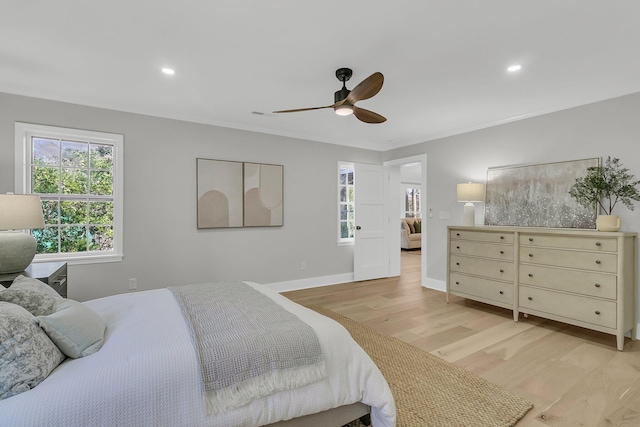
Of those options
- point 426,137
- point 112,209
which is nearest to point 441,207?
point 426,137

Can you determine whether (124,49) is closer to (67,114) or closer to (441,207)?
(67,114)

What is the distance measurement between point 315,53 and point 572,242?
300cm

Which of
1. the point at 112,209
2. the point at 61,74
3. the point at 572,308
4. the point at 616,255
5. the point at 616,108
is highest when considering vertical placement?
the point at 61,74

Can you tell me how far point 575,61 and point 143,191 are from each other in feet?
14.6

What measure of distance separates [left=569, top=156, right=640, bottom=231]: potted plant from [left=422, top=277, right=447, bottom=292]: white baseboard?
81.4 inches

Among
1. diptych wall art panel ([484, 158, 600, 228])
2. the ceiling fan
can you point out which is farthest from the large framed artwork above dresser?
the ceiling fan

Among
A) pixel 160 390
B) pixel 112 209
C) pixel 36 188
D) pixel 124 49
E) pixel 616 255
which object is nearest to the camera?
pixel 160 390

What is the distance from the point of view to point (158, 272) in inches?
153

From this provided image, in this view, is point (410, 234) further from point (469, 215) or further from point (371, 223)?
point (469, 215)

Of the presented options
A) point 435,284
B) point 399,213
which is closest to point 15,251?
point 435,284

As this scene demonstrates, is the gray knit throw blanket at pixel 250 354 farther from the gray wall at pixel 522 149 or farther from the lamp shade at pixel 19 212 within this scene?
the gray wall at pixel 522 149

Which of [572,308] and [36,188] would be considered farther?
[36,188]

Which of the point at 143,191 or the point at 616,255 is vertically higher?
the point at 143,191

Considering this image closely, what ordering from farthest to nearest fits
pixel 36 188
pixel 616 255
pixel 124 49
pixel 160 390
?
1. pixel 36 188
2. pixel 616 255
3. pixel 124 49
4. pixel 160 390
